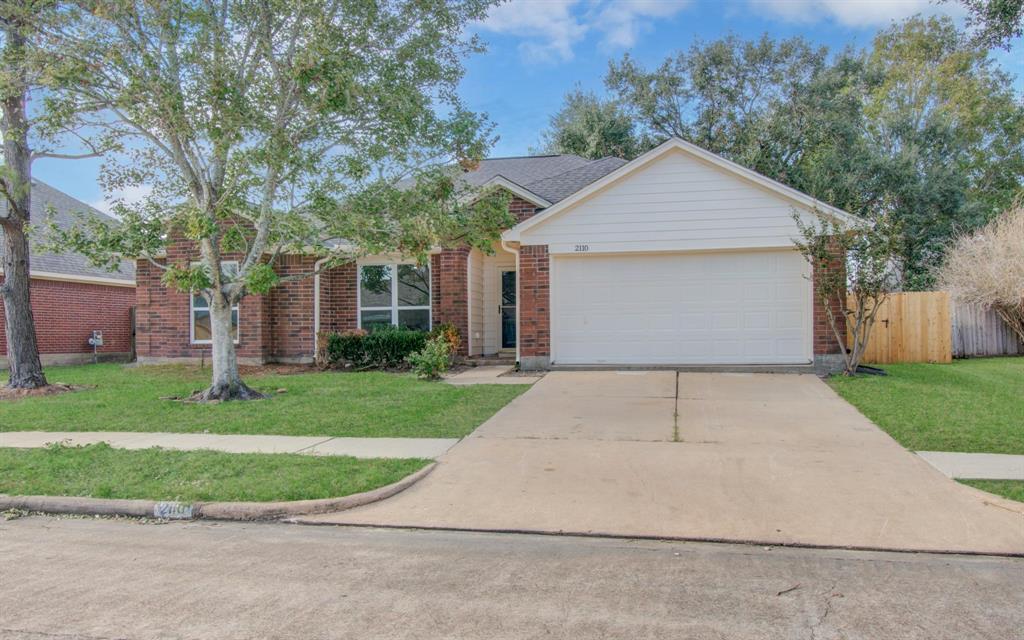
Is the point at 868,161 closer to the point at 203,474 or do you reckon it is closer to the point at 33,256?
the point at 203,474

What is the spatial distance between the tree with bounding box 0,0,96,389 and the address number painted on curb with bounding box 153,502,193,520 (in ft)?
23.8

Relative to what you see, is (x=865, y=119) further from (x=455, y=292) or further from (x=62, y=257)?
(x=62, y=257)

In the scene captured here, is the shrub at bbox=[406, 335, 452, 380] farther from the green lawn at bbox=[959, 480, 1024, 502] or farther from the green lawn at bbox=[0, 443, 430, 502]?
the green lawn at bbox=[959, 480, 1024, 502]

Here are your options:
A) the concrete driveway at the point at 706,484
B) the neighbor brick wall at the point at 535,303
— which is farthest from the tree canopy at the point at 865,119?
the concrete driveway at the point at 706,484

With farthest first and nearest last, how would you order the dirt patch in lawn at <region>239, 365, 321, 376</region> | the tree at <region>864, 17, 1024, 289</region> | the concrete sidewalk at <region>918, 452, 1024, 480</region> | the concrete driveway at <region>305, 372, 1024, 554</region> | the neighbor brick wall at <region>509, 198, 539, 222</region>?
the tree at <region>864, 17, 1024, 289</region> → the neighbor brick wall at <region>509, 198, 539, 222</region> → the dirt patch in lawn at <region>239, 365, 321, 376</region> → the concrete sidewalk at <region>918, 452, 1024, 480</region> → the concrete driveway at <region>305, 372, 1024, 554</region>

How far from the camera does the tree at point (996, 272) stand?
17.4 meters

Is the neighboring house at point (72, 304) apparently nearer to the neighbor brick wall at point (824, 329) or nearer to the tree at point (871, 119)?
the neighbor brick wall at point (824, 329)

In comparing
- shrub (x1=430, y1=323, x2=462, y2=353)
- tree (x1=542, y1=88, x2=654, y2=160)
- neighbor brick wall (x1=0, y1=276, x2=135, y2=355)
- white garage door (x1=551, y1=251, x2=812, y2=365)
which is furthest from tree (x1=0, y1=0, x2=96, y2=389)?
tree (x1=542, y1=88, x2=654, y2=160)

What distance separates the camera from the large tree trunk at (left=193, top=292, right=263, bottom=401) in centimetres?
1069

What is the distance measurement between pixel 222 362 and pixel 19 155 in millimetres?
6294

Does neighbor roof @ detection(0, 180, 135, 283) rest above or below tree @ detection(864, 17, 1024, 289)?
below

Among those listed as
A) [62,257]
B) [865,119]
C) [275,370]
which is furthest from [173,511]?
[865,119]

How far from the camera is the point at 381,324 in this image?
1606 centimetres

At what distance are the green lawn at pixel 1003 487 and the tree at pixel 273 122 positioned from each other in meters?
7.40
